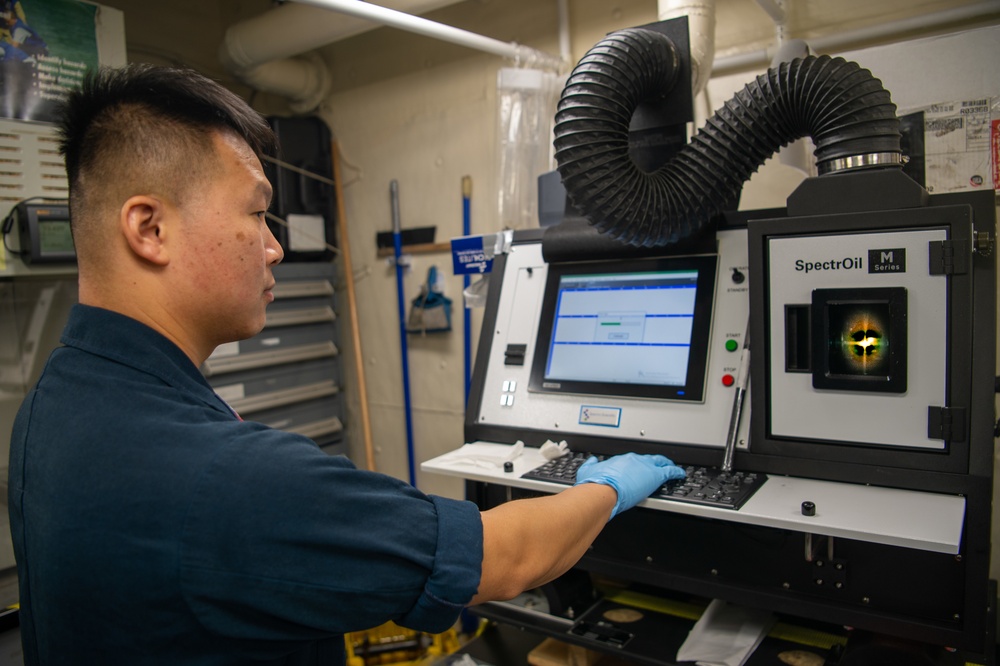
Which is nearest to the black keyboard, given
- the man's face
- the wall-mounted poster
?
the man's face

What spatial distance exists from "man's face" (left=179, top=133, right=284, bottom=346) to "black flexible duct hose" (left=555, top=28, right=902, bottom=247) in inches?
30.9

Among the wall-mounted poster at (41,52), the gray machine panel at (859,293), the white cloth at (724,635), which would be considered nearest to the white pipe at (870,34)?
the gray machine panel at (859,293)

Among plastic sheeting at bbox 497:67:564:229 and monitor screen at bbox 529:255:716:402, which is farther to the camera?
plastic sheeting at bbox 497:67:564:229

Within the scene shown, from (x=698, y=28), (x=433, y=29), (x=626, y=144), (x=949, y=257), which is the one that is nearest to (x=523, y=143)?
(x=433, y=29)

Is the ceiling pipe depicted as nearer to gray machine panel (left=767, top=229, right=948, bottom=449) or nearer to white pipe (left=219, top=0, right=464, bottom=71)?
white pipe (left=219, top=0, right=464, bottom=71)

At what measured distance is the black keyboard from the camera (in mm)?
1382

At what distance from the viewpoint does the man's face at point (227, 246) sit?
101cm

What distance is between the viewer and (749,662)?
1.50m

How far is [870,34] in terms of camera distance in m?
2.19

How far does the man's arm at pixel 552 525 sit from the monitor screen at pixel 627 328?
0.31 metres

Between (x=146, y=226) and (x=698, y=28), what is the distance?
169cm

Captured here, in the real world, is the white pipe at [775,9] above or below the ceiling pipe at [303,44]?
below

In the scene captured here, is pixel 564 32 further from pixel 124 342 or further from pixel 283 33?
pixel 124 342

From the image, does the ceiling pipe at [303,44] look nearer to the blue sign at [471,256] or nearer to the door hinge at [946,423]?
the blue sign at [471,256]
